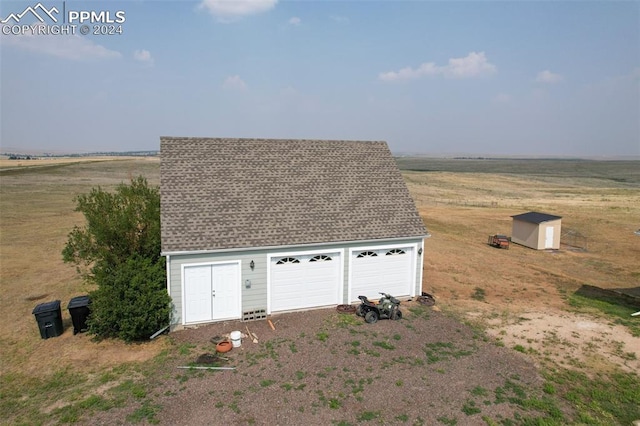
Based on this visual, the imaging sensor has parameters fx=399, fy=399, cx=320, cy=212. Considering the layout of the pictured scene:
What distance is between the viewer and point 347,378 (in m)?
10.6

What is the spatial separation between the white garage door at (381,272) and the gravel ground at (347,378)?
1977 mm

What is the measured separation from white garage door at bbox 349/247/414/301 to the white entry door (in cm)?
459

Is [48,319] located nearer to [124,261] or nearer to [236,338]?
[124,261]

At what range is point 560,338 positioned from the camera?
13.4 m

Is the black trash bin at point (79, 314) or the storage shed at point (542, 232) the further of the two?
the storage shed at point (542, 232)

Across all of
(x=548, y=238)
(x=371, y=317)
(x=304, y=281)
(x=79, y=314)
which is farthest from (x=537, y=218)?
(x=79, y=314)

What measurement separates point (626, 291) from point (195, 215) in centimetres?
1977

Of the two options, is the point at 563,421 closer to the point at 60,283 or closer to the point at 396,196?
the point at 396,196

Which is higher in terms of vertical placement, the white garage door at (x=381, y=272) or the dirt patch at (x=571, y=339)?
the white garage door at (x=381, y=272)

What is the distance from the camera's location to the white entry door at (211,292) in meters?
13.7

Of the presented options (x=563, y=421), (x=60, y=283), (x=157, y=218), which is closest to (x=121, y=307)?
(x=157, y=218)

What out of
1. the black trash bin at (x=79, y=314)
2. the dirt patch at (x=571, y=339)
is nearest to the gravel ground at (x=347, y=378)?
the dirt patch at (x=571, y=339)

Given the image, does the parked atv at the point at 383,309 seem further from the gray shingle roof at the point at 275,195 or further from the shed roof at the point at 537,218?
the shed roof at the point at 537,218

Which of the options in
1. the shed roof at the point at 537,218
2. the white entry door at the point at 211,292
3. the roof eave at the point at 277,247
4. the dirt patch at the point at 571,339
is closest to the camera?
the dirt patch at the point at 571,339
